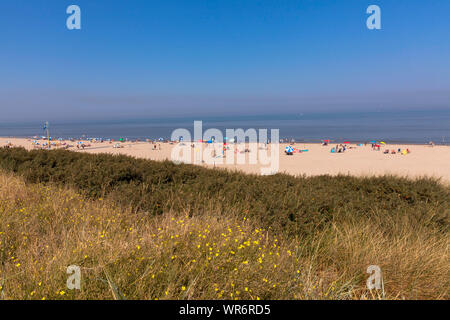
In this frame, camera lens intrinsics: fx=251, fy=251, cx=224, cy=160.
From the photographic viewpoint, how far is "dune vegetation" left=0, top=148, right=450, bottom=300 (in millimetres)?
2561

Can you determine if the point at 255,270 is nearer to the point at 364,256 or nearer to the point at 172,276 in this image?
the point at 172,276

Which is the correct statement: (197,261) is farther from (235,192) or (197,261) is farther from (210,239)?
(235,192)

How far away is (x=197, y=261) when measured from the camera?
9.26ft

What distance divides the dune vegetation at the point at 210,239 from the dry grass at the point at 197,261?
2cm

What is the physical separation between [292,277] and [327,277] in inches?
23.9

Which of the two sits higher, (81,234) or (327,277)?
(81,234)

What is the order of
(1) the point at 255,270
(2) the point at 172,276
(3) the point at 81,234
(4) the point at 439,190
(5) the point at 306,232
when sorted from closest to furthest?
(2) the point at 172,276 < (1) the point at 255,270 < (3) the point at 81,234 < (5) the point at 306,232 < (4) the point at 439,190

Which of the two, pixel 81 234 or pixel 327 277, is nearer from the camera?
pixel 327 277

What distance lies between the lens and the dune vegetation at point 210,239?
8.40 ft

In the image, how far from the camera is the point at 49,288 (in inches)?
90.7

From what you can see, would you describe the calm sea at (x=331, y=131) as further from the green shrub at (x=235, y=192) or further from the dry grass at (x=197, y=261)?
the dry grass at (x=197, y=261)

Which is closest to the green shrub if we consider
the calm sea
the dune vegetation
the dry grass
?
the dune vegetation

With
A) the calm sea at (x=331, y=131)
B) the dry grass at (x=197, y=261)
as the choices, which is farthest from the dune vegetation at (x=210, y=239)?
the calm sea at (x=331, y=131)
